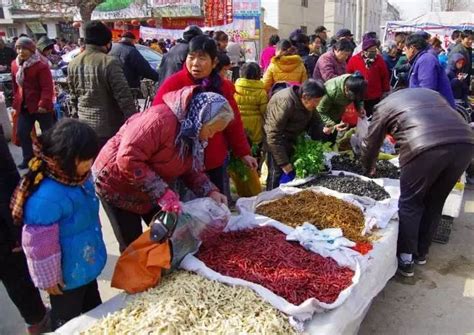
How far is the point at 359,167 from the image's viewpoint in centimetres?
404

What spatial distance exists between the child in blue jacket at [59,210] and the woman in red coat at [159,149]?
0.79 feet

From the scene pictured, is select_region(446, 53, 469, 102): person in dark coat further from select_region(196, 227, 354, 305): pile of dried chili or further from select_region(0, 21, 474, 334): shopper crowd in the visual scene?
select_region(196, 227, 354, 305): pile of dried chili

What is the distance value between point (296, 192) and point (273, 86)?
1964 mm

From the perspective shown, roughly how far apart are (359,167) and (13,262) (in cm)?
297

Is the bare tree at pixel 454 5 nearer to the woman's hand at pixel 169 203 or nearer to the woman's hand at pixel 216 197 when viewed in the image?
the woman's hand at pixel 216 197

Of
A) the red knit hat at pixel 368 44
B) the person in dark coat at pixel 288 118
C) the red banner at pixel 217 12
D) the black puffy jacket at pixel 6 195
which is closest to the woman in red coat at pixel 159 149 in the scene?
the black puffy jacket at pixel 6 195

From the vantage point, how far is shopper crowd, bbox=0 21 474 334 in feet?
6.04

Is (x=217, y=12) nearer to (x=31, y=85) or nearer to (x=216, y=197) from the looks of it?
(x=31, y=85)

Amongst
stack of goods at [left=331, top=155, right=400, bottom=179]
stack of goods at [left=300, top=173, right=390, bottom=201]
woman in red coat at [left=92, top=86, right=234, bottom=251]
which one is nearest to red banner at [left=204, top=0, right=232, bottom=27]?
stack of goods at [left=331, top=155, right=400, bottom=179]

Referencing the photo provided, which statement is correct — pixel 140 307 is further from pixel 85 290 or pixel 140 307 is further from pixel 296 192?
pixel 296 192

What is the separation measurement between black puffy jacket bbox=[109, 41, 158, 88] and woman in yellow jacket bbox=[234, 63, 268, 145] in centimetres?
116

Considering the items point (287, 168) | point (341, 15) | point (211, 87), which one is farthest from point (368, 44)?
point (341, 15)

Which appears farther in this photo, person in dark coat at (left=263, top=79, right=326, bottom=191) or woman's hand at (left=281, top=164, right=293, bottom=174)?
woman's hand at (left=281, top=164, right=293, bottom=174)

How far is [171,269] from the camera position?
222 centimetres
